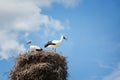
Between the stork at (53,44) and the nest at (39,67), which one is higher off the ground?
→ the stork at (53,44)

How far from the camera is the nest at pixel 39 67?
59.9 ft

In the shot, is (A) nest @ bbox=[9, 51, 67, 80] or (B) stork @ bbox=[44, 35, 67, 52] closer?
(A) nest @ bbox=[9, 51, 67, 80]

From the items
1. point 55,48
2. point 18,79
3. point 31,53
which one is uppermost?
point 55,48

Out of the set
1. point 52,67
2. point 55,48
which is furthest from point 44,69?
point 55,48

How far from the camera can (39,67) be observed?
719 inches

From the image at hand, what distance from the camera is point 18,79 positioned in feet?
60.2

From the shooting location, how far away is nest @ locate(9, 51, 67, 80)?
1827 centimetres

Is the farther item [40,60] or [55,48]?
[55,48]

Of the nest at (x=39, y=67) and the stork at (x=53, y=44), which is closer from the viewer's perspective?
the nest at (x=39, y=67)

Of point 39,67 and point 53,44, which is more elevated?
point 53,44

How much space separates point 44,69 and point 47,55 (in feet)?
2.64

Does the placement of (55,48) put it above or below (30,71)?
above

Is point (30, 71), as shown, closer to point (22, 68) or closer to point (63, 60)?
point (22, 68)

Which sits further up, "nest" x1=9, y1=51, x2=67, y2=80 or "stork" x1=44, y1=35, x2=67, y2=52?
"stork" x1=44, y1=35, x2=67, y2=52
